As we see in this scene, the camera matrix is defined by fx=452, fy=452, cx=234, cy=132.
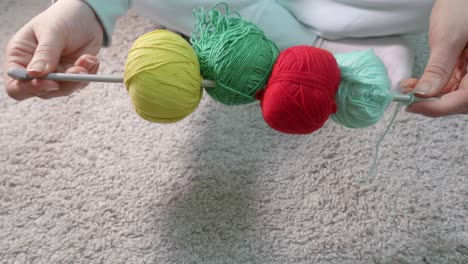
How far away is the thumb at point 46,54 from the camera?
0.52 metres

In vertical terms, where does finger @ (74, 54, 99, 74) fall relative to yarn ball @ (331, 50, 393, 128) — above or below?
below

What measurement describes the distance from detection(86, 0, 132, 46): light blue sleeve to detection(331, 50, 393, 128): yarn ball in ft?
1.17

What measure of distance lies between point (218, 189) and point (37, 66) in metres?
0.34

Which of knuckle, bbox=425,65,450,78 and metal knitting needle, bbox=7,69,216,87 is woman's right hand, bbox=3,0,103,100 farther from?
knuckle, bbox=425,65,450,78

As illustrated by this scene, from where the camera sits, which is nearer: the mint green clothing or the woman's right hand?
the woman's right hand

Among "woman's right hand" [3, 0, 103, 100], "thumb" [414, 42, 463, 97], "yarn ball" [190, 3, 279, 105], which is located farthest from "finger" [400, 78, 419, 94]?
"woman's right hand" [3, 0, 103, 100]

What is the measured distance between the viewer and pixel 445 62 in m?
0.54

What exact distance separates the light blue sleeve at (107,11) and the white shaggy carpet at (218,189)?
172 mm

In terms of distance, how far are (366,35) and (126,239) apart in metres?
0.51

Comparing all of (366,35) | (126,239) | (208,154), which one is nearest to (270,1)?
(366,35)

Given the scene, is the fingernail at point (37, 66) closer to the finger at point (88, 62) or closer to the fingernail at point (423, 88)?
the finger at point (88, 62)

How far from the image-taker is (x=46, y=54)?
21.6 inches

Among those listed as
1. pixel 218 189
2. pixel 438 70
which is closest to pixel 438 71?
pixel 438 70

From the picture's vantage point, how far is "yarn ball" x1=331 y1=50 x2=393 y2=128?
494 mm
